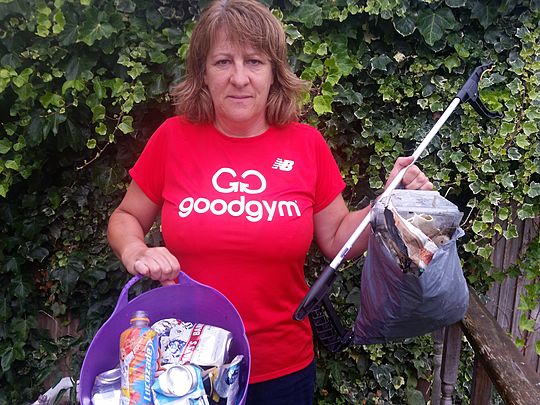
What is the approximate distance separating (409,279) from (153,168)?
2.74ft

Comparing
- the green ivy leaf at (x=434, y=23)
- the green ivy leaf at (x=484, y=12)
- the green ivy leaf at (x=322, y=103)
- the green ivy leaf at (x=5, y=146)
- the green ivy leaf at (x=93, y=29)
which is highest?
the green ivy leaf at (x=484, y=12)

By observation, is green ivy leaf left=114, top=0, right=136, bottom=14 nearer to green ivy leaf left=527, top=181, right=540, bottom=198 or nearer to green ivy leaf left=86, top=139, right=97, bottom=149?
green ivy leaf left=86, top=139, right=97, bottom=149

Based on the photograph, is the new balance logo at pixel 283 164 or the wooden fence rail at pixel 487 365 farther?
the new balance logo at pixel 283 164

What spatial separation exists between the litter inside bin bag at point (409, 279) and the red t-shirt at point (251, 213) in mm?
266

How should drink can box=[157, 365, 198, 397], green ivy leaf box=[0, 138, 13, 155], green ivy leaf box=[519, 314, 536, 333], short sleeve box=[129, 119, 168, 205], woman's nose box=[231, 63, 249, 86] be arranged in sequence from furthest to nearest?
1. green ivy leaf box=[519, 314, 536, 333]
2. green ivy leaf box=[0, 138, 13, 155]
3. short sleeve box=[129, 119, 168, 205]
4. woman's nose box=[231, 63, 249, 86]
5. drink can box=[157, 365, 198, 397]

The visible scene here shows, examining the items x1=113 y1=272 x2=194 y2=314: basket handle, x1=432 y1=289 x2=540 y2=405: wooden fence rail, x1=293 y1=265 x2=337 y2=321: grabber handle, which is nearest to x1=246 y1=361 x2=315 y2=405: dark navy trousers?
x1=293 y1=265 x2=337 y2=321: grabber handle

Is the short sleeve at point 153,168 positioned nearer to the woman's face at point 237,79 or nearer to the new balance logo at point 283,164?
the woman's face at point 237,79

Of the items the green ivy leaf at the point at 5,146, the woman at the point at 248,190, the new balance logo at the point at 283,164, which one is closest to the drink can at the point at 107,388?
the woman at the point at 248,190

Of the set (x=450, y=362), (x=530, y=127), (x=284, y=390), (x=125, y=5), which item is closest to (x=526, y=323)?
(x=450, y=362)

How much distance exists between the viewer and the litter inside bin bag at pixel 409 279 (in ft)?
3.85

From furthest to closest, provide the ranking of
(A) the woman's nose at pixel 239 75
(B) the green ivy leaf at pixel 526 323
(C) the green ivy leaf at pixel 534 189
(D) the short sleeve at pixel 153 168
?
1. (B) the green ivy leaf at pixel 526 323
2. (C) the green ivy leaf at pixel 534 189
3. (D) the short sleeve at pixel 153 168
4. (A) the woman's nose at pixel 239 75

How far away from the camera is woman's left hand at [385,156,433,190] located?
152cm

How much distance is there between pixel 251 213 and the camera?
1447mm

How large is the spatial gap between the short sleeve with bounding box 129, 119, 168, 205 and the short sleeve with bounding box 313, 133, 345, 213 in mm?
468
